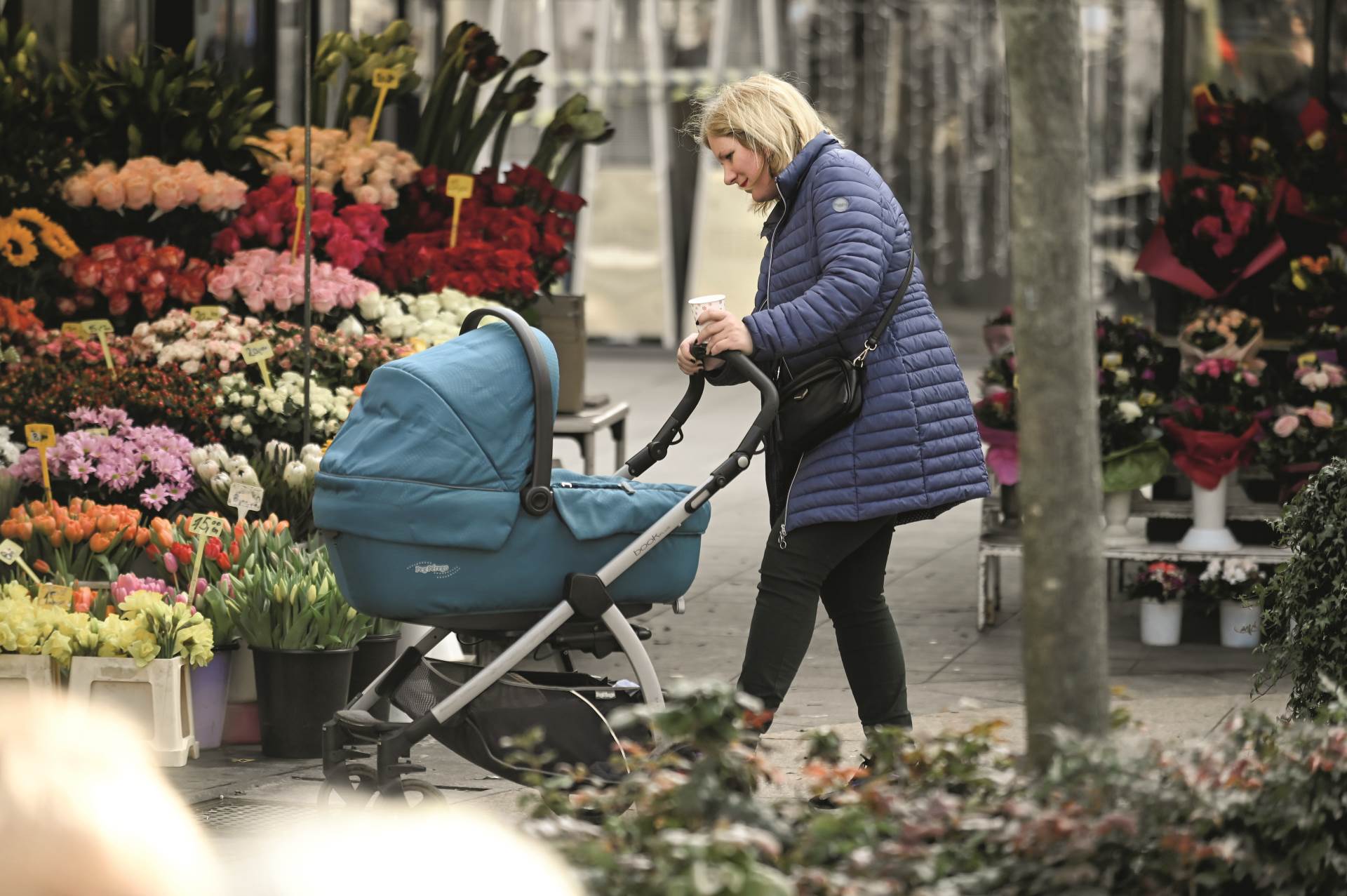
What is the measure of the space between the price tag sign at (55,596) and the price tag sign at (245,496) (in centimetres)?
48

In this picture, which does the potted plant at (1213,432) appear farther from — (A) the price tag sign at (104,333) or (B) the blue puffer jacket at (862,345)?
(A) the price tag sign at (104,333)

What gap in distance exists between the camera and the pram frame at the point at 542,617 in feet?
12.9

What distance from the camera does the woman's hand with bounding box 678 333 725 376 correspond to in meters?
4.20

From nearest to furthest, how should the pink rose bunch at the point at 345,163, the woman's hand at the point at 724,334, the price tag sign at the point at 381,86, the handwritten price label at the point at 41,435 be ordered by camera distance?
the woman's hand at the point at 724,334 → the handwritten price label at the point at 41,435 → the pink rose bunch at the point at 345,163 → the price tag sign at the point at 381,86

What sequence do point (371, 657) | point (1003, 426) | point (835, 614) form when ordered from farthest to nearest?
point (1003, 426)
point (371, 657)
point (835, 614)

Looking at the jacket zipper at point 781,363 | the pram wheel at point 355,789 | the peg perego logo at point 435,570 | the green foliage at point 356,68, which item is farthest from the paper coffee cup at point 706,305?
the green foliage at point 356,68

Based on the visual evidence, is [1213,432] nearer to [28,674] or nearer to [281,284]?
[281,284]

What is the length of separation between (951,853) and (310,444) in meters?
3.56

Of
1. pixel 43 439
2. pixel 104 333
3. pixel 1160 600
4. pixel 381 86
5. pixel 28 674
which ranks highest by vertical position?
pixel 381 86

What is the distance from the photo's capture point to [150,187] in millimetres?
6566

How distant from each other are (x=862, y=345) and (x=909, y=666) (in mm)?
2241

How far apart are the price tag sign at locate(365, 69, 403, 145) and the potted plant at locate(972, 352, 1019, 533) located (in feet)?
8.07

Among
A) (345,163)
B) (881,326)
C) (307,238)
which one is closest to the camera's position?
(881,326)

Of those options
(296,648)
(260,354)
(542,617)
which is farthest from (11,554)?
(542,617)
